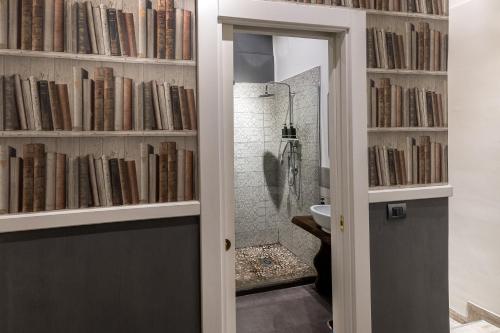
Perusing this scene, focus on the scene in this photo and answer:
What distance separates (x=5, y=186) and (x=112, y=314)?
659mm

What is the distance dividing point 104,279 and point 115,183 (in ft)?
1.30

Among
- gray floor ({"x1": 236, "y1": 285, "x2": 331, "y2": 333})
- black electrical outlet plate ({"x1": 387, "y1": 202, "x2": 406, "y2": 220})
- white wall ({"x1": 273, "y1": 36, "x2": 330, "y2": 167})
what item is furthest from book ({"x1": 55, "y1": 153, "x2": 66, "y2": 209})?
white wall ({"x1": 273, "y1": 36, "x2": 330, "y2": 167})

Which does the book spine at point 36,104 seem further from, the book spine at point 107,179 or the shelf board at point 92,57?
the book spine at point 107,179

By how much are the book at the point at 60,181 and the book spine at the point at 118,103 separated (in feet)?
0.78

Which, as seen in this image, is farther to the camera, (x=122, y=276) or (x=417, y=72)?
(x=417, y=72)

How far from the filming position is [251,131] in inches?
170

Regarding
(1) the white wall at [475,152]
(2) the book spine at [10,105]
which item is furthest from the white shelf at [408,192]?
(2) the book spine at [10,105]

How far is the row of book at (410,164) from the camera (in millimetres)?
1890

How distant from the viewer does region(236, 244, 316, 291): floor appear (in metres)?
3.39

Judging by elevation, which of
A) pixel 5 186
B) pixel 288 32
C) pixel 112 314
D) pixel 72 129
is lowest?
pixel 112 314

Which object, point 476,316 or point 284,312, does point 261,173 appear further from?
point 476,316

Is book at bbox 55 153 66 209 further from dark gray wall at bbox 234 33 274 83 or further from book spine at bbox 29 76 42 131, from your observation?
dark gray wall at bbox 234 33 274 83

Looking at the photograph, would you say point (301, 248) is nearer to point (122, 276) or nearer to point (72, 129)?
point (122, 276)

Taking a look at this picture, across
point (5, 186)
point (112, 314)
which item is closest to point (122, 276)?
point (112, 314)
